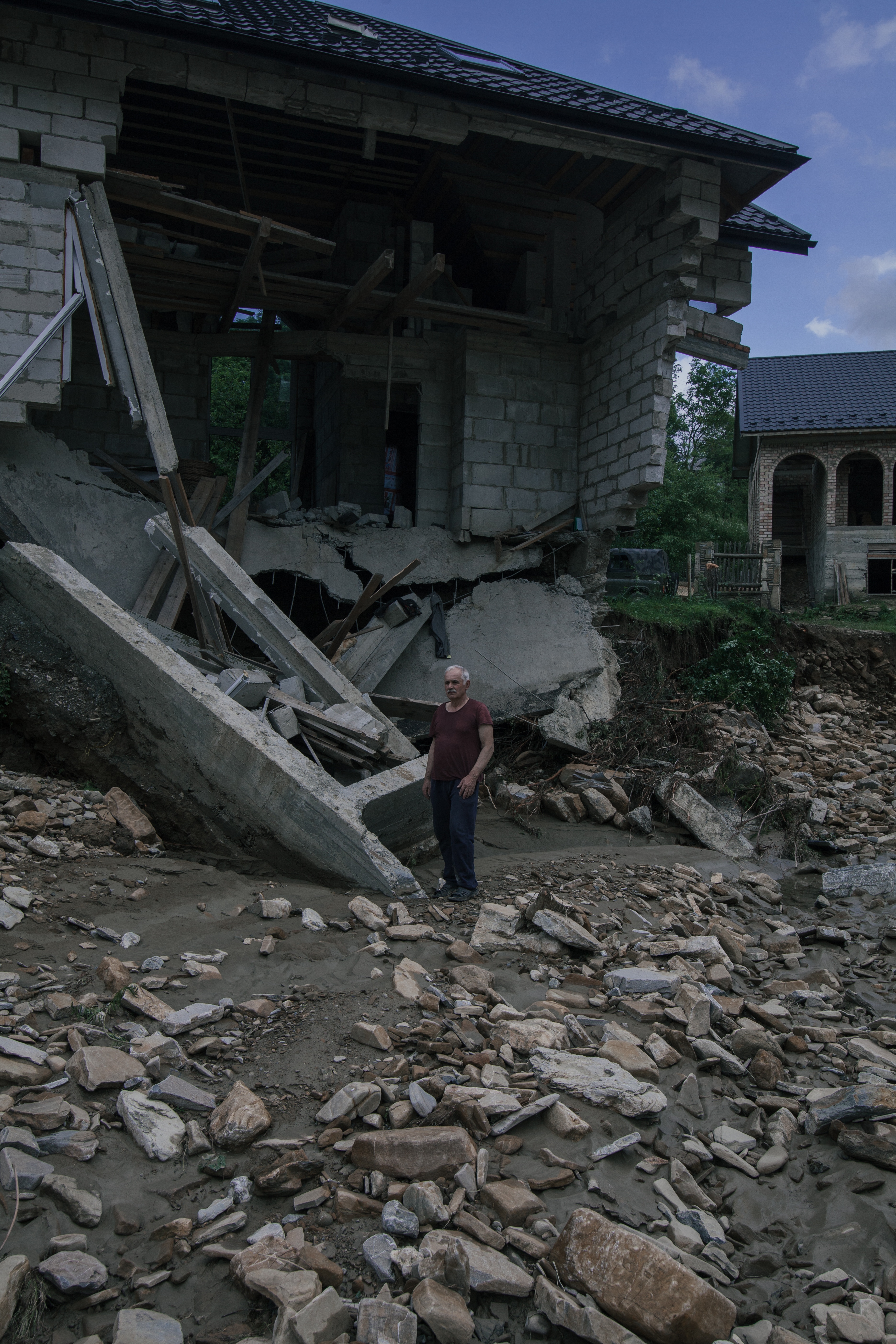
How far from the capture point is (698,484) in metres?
31.2

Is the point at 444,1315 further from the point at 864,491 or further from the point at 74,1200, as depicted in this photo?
the point at 864,491

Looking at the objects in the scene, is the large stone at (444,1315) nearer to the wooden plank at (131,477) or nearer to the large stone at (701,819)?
the large stone at (701,819)

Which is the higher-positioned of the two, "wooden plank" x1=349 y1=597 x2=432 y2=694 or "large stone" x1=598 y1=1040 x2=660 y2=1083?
"wooden plank" x1=349 y1=597 x2=432 y2=694

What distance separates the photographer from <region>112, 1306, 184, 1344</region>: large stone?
212 cm

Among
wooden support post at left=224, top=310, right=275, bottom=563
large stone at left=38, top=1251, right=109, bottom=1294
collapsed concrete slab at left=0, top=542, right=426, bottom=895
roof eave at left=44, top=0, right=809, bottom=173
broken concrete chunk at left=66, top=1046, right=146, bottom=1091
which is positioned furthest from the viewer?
wooden support post at left=224, top=310, right=275, bottom=563

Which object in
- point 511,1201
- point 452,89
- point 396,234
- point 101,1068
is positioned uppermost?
point 396,234

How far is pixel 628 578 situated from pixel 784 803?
8.29 m

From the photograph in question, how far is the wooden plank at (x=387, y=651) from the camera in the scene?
27.7ft

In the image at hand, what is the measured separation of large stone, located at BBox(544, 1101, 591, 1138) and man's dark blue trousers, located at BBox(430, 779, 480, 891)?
7.70ft

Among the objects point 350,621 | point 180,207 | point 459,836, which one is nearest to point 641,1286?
point 459,836

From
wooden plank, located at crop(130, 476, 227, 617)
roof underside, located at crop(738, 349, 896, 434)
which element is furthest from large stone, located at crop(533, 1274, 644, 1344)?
roof underside, located at crop(738, 349, 896, 434)

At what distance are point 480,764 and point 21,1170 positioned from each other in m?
3.37

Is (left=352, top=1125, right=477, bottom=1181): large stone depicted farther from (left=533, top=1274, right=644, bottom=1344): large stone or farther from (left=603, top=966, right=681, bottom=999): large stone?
(left=603, top=966, right=681, bottom=999): large stone

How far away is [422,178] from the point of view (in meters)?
10.4
